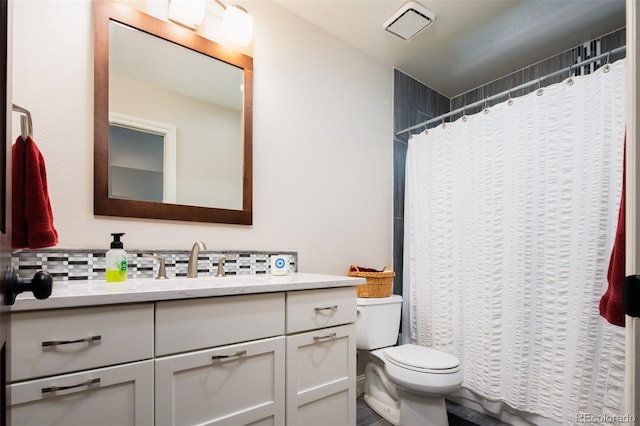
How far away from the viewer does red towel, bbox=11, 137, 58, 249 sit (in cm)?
102

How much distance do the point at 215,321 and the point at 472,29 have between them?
7.39 feet

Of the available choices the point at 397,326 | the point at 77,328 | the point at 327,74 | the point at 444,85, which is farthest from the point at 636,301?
the point at 444,85

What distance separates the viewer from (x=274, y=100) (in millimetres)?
1901

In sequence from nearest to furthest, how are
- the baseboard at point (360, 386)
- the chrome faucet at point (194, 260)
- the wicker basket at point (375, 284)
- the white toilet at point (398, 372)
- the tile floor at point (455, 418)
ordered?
1. the chrome faucet at point (194, 260)
2. the white toilet at point (398, 372)
3. the tile floor at point (455, 418)
4. the wicker basket at point (375, 284)
5. the baseboard at point (360, 386)

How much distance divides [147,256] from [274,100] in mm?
1085

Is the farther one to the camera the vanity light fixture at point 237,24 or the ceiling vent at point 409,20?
the ceiling vent at point 409,20

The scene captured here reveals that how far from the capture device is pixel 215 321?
1.09 m

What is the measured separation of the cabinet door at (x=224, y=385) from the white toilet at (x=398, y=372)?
30.1 inches

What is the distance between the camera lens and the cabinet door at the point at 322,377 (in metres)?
1.27

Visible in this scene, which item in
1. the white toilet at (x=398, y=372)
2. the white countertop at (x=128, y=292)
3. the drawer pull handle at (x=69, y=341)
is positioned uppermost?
the white countertop at (x=128, y=292)

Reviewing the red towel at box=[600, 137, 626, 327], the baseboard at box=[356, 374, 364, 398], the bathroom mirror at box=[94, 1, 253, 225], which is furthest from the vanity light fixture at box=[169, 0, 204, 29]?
the baseboard at box=[356, 374, 364, 398]

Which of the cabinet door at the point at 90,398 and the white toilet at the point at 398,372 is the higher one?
the cabinet door at the point at 90,398

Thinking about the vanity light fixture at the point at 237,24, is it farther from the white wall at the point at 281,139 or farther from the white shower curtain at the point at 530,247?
the white shower curtain at the point at 530,247

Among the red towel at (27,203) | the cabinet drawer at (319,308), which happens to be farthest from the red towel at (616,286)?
the red towel at (27,203)
